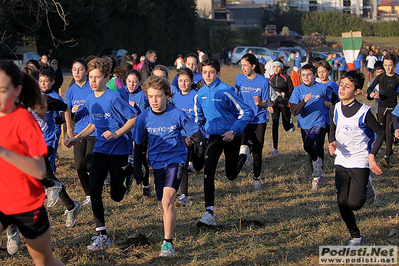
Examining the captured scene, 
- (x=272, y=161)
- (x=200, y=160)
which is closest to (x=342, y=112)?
(x=200, y=160)

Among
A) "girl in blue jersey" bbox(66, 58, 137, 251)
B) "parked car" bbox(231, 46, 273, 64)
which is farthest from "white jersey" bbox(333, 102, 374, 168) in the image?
"parked car" bbox(231, 46, 273, 64)

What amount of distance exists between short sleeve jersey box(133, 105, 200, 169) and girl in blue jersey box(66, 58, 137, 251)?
0.83 ft

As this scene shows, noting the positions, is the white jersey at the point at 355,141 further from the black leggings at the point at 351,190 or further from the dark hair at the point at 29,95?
the dark hair at the point at 29,95

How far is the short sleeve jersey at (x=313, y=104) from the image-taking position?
8430 mm

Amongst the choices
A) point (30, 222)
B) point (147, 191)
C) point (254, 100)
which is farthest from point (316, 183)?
point (30, 222)

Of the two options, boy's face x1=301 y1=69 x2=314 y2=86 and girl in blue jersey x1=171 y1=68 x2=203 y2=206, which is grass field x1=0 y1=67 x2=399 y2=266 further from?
boy's face x1=301 y1=69 x2=314 y2=86

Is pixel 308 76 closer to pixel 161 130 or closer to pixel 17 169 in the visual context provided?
pixel 161 130

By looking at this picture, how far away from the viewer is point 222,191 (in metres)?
8.39

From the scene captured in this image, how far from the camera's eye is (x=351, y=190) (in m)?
5.42

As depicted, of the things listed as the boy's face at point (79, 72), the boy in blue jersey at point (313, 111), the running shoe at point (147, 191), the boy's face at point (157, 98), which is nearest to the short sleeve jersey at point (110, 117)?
the boy's face at point (157, 98)

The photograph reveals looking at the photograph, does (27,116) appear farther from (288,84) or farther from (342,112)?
(288,84)

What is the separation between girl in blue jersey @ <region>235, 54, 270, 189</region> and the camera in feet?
27.7

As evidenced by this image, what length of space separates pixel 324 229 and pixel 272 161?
15.5 feet

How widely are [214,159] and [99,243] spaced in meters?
1.83
